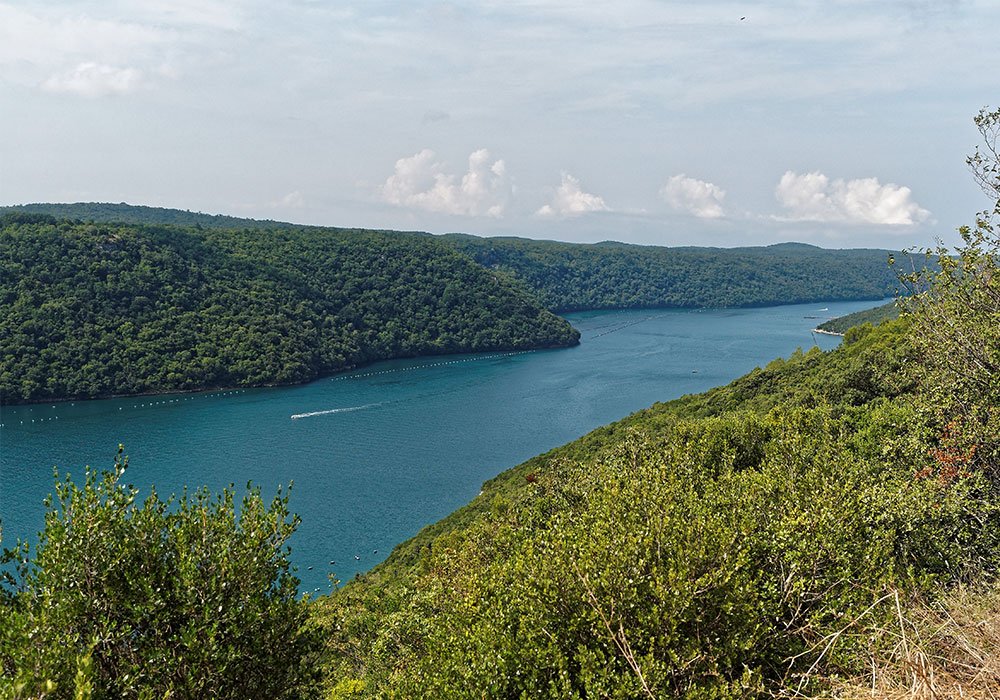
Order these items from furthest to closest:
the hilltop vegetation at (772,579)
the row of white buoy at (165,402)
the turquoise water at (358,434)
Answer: the row of white buoy at (165,402) < the turquoise water at (358,434) < the hilltop vegetation at (772,579)

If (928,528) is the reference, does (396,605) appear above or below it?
below

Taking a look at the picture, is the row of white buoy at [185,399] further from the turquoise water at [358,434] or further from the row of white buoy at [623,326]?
the row of white buoy at [623,326]

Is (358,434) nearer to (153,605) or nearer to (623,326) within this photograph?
(153,605)

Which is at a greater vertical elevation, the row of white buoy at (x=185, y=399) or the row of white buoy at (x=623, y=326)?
the row of white buoy at (x=623, y=326)

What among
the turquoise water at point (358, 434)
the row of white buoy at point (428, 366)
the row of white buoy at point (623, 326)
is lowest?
the turquoise water at point (358, 434)

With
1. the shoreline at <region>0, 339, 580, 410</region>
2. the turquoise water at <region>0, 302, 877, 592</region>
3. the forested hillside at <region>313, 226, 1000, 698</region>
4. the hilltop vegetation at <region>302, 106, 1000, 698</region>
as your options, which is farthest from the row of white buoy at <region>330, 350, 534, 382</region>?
the forested hillside at <region>313, 226, 1000, 698</region>

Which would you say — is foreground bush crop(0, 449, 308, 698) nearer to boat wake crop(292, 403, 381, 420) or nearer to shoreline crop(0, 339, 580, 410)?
boat wake crop(292, 403, 381, 420)

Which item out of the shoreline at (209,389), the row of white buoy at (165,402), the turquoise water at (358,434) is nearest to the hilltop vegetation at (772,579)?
the turquoise water at (358,434)

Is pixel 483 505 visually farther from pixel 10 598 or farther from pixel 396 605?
pixel 10 598

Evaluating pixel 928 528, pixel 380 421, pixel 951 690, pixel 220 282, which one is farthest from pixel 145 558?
pixel 220 282
